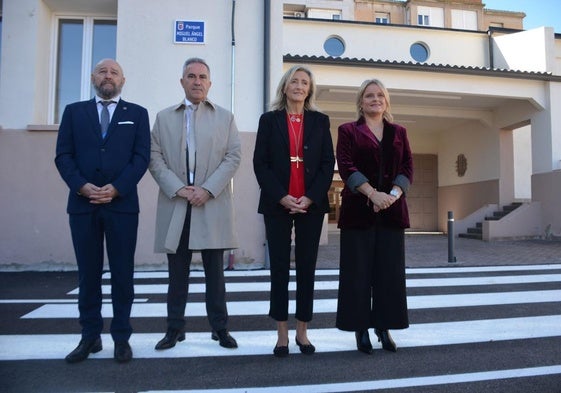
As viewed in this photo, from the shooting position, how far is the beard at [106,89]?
10.6 ft

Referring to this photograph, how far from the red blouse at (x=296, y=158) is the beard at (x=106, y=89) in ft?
4.65

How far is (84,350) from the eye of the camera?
3.03m

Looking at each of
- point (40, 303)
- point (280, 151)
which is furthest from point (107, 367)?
point (40, 303)

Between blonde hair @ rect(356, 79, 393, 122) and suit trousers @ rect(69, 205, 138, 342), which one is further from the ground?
blonde hair @ rect(356, 79, 393, 122)

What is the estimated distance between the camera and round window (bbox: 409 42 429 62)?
15.0 metres

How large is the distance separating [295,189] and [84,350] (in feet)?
6.58

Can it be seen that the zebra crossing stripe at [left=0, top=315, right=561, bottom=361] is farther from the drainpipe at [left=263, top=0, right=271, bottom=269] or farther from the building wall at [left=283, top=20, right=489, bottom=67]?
the building wall at [left=283, top=20, right=489, bottom=67]

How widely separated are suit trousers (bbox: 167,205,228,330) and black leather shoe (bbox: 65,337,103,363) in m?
0.55

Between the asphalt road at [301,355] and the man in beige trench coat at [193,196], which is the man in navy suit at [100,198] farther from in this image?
the asphalt road at [301,355]

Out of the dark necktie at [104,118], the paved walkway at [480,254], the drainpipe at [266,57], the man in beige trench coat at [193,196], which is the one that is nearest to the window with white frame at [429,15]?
the paved walkway at [480,254]

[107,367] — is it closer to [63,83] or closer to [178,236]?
[178,236]

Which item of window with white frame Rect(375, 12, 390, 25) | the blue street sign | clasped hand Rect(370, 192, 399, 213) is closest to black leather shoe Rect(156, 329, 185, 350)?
clasped hand Rect(370, 192, 399, 213)

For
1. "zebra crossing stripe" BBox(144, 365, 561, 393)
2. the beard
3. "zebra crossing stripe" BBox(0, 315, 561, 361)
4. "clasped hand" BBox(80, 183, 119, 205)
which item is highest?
the beard

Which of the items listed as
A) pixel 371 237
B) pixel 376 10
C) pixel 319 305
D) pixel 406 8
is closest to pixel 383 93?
pixel 371 237
